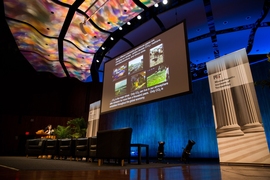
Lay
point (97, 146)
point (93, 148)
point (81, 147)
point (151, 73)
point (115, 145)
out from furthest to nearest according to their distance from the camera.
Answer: point (151, 73)
point (81, 147)
point (93, 148)
point (97, 146)
point (115, 145)

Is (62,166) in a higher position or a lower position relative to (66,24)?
lower

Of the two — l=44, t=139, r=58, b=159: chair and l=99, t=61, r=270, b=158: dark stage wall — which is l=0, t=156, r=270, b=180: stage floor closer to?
l=44, t=139, r=58, b=159: chair

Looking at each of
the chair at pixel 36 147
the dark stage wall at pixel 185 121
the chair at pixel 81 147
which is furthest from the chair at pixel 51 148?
the dark stage wall at pixel 185 121

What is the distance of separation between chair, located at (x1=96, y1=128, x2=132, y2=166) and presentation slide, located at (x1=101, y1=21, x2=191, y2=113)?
48.9 inches

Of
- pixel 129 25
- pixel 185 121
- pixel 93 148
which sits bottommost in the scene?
pixel 93 148

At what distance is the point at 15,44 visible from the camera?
6676 millimetres

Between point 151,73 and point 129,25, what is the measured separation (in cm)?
189

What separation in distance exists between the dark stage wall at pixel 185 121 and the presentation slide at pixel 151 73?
2.78 m

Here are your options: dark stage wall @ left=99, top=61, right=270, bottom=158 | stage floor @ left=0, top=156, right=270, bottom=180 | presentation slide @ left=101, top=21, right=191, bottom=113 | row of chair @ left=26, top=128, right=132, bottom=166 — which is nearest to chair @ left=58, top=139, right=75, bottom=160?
row of chair @ left=26, top=128, right=132, bottom=166

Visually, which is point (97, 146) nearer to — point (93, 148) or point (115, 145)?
point (93, 148)

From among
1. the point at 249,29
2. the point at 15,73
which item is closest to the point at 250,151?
the point at 249,29

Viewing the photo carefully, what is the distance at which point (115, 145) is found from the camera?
337cm

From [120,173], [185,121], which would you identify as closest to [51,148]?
[120,173]

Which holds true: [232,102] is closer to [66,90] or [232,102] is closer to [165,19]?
[165,19]
